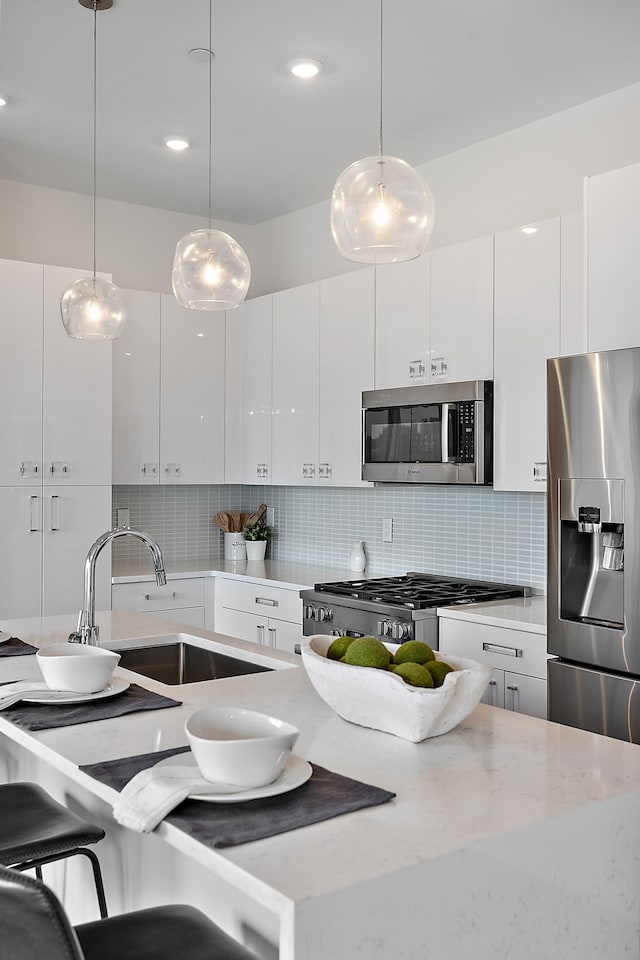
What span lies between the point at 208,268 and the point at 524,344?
1.58 m

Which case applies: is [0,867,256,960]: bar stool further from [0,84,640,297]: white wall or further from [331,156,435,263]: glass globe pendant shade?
[0,84,640,297]: white wall

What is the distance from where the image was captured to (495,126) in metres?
3.96

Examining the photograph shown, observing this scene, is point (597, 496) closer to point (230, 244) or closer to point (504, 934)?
point (230, 244)

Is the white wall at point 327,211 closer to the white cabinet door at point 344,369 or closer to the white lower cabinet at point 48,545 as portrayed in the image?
the white cabinet door at point 344,369

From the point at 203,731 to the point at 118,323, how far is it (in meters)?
1.72

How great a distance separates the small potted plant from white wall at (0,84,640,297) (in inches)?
57.8

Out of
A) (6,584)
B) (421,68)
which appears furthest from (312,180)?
(6,584)

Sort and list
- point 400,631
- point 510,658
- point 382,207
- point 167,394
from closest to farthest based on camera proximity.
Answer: point 382,207 < point 510,658 < point 400,631 < point 167,394

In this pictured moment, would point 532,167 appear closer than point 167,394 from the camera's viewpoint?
Yes

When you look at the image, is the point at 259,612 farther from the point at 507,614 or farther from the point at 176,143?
the point at 176,143

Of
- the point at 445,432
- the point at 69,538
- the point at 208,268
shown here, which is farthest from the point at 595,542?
the point at 69,538

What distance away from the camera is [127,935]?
5.03 ft

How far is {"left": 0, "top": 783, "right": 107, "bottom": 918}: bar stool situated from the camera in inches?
70.5

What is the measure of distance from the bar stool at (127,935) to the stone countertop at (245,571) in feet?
9.02
